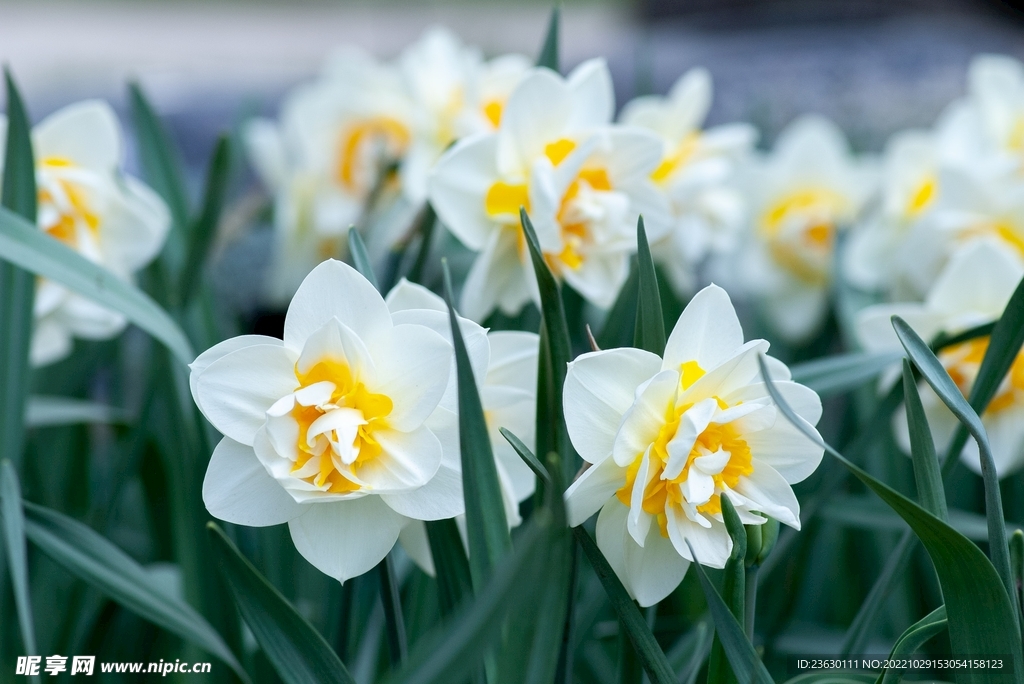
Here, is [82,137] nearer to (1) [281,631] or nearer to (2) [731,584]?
(1) [281,631]

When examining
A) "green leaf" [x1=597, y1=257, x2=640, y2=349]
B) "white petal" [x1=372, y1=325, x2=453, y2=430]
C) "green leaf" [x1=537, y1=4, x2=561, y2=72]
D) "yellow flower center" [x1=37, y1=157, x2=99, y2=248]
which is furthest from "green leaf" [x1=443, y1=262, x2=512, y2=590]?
"yellow flower center" [x1=37, y1=157, x2=99, y2=248]

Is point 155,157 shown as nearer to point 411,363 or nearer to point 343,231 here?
point 343,231

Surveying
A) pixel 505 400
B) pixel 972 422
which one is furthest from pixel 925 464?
pixel 505 400

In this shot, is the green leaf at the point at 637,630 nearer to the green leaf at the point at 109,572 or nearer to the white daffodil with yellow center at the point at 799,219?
the green leaf at the point at 109,572

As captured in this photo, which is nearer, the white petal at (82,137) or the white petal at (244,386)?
the white petal at (244,386)

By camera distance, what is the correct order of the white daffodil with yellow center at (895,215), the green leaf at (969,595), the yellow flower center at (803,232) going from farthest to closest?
1. the yellow flower center at (803,232)
2. the white daffodil with yellow center at (895,215)
3. the green leaf at (969,595)

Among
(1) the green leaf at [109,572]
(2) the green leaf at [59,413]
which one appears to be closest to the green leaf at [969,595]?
(1) the green leaf at [109,572]

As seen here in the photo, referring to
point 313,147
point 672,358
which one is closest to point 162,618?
point 672,358
